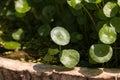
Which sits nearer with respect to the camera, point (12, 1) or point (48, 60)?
point (48, 60)

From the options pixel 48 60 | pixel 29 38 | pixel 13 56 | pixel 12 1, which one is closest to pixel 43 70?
pixel 48 60

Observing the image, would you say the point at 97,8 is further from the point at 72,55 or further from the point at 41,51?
the point at 41,51

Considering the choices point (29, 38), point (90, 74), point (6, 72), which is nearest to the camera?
point (90, 74)

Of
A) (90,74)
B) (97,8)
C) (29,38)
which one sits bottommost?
(90,74)

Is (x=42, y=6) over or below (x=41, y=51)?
over

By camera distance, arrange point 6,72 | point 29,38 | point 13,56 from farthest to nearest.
A: 1. point 29,38
2. point 13,56
3. point 6,72

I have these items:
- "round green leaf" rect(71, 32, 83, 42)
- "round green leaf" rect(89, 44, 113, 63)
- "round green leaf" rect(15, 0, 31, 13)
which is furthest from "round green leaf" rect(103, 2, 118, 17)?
"round green leaf" rect(15, 0, 31, 13)

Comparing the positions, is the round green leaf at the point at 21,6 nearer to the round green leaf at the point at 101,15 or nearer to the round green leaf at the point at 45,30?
the round green leaf at the point at 45,30
